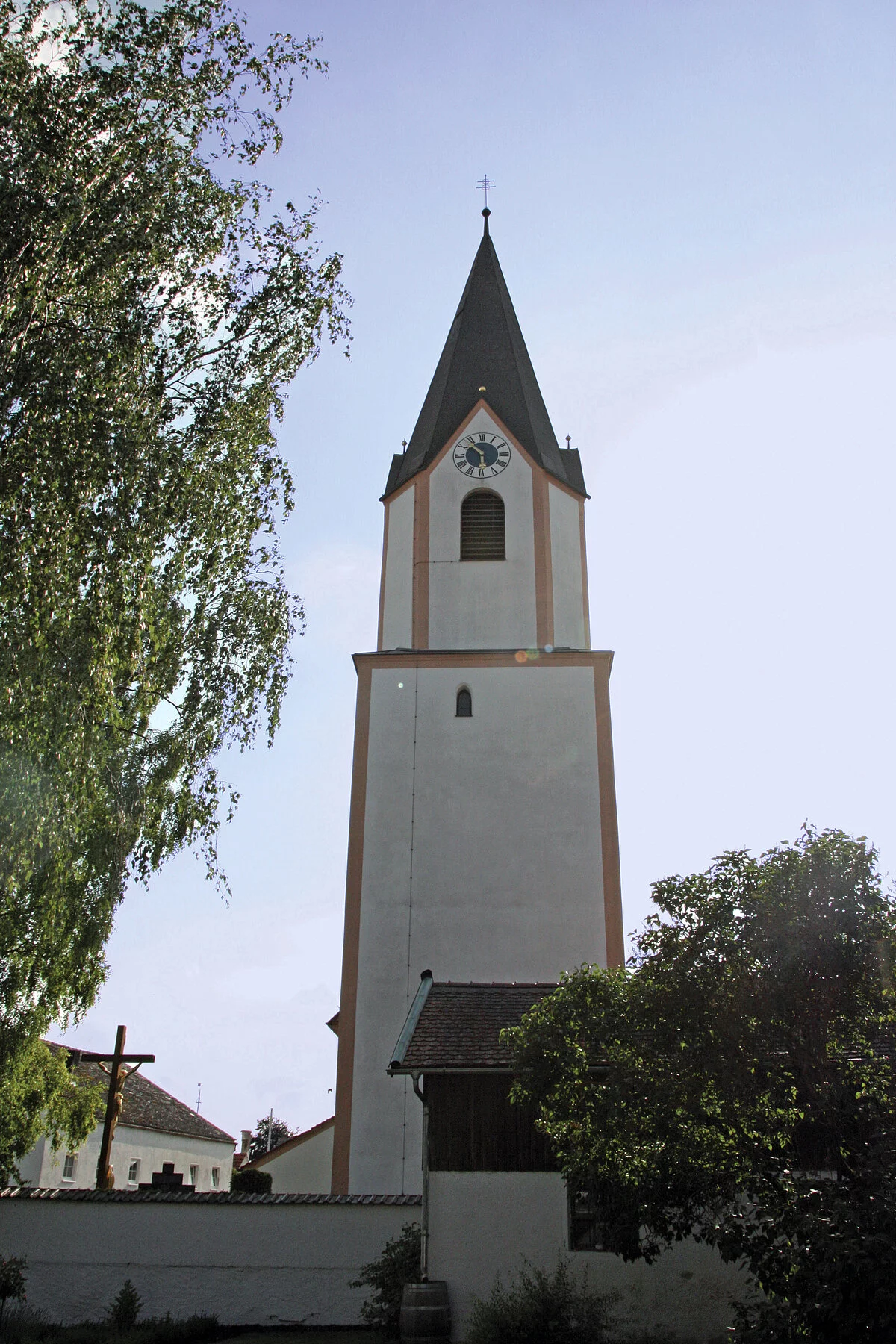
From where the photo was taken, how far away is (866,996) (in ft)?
27.2

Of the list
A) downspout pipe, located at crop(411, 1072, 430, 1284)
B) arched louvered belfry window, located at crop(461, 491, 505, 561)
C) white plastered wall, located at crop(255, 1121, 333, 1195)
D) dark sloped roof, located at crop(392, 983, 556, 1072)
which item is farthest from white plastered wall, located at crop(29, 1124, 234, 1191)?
downspout pipe, located at crop(411, 1072, 430, 1284)

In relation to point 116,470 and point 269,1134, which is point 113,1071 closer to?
point 116,470

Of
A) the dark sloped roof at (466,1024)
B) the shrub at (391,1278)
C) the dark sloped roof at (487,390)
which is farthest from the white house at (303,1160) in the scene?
the dark sloped roof at (487,390)

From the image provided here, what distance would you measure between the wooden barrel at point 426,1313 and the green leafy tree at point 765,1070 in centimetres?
308

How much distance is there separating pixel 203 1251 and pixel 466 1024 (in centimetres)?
395

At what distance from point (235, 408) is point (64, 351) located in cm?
198

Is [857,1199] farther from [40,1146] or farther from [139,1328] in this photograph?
[40,1146]

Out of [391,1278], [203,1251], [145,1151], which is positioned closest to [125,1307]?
[203,1251]

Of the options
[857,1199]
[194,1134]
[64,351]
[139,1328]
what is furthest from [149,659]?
[194,1134]

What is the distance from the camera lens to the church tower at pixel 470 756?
57.5 feet

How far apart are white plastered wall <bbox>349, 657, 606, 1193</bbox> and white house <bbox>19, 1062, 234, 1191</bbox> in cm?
1452

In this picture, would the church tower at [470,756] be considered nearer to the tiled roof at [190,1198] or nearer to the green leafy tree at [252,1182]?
the tiled roof at [190,1198]

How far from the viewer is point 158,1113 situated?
3675 centimetres

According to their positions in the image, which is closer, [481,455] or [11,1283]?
[11,1283]
